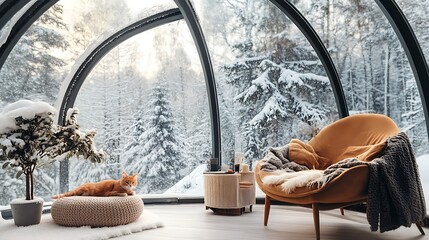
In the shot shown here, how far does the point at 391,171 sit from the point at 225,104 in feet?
9.79

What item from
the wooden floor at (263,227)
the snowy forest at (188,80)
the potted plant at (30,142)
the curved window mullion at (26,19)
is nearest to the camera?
the wooden floor at (263,227)

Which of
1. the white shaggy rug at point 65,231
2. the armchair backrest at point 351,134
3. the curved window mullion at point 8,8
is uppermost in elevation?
the curved window mullion at point 8,8

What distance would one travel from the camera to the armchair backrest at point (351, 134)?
2.82 meters

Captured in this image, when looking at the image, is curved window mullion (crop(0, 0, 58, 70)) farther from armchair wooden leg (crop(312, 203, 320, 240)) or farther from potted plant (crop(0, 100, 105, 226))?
armchair wooden leg (crop(312, 203, 320, 240))

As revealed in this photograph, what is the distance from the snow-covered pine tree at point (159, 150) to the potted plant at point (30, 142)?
2.20 m

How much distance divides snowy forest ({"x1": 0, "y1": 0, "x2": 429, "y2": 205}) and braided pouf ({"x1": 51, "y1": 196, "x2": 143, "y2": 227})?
2.18 metres

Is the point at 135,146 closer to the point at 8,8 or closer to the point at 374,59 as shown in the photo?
the point at 8,8

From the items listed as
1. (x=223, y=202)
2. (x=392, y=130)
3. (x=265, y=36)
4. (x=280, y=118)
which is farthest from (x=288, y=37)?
(x=223, y=202)

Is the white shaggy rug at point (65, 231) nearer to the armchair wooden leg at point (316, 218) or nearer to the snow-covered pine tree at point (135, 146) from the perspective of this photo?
the armchair wooden leg at point (316, 218)

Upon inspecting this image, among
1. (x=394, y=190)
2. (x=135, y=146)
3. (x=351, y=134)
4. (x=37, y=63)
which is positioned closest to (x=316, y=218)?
(x=394, y=190)

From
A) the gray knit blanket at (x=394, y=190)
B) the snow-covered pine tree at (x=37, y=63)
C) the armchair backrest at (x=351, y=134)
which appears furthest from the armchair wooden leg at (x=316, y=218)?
the snow-covered pine tree at (x=37, y=63)

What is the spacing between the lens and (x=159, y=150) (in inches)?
200

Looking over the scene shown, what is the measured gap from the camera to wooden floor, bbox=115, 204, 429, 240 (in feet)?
8.05

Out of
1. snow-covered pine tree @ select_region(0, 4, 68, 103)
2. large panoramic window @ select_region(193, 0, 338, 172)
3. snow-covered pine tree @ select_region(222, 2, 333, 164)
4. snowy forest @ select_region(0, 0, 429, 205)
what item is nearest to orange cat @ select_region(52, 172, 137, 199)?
large panoramic window @ select_region(193, 0, 338, 172)
